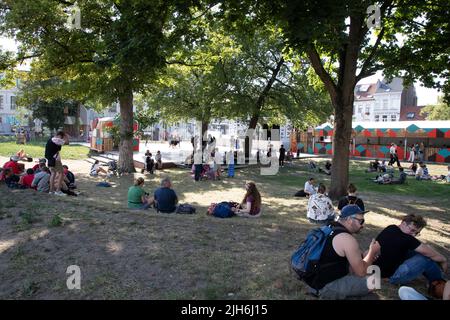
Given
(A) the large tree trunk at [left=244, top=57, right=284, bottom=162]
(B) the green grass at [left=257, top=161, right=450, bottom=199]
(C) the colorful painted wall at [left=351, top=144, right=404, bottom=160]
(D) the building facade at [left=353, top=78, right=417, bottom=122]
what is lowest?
(B) the green grass at [left=257, top=161, right=450, bottom=199]

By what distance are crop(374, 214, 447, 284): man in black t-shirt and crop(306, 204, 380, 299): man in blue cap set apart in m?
0.77

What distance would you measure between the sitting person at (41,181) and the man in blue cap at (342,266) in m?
10.1

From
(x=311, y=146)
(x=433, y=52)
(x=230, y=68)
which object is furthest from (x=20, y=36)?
(x=311, y=146)

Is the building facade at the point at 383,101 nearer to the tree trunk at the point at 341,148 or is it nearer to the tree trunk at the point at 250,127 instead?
the tree trunk at the point at 250,127

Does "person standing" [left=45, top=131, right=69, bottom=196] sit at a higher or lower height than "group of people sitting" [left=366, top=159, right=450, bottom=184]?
higher

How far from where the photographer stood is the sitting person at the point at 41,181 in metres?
11.9

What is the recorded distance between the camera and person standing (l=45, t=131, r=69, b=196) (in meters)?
11.2

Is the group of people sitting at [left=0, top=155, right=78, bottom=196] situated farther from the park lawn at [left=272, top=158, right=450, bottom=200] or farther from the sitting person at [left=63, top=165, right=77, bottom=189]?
the park lawn at [left=272, top=158, right=450, bottom=200]

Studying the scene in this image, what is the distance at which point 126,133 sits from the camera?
2036 cm

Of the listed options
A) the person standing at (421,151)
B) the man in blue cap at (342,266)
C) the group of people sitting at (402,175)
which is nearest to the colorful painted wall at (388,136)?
the person standing at (421,151)

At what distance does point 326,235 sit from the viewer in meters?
4.48

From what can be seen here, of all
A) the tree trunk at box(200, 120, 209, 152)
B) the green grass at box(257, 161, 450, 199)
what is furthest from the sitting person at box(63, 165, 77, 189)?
the tree trunk at box(200, 120, 209, 152)
